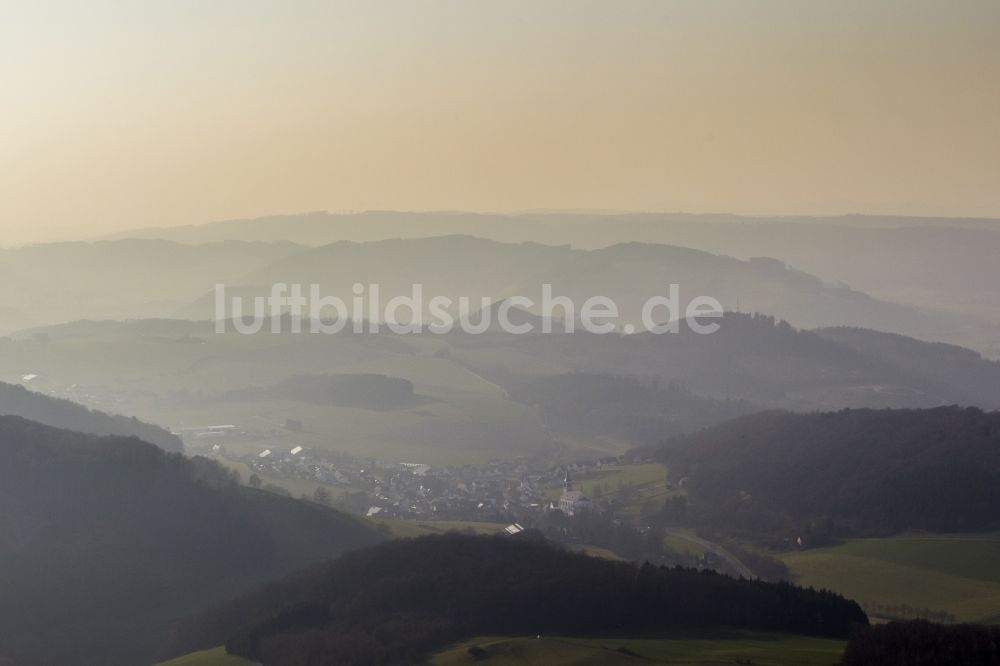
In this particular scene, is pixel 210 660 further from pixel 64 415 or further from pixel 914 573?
pixel 64 415

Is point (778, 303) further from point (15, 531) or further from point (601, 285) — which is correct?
point (15, 531)

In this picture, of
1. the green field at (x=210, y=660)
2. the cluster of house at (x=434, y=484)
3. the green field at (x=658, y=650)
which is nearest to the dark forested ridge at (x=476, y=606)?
the green field at (x=210, y=660)

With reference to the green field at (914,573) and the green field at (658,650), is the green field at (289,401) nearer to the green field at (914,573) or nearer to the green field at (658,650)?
the green field at (914,573)

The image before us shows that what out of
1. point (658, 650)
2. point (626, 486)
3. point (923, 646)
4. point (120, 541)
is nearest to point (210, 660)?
point (658, 650)

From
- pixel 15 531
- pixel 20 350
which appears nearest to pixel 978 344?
pixel 20 350

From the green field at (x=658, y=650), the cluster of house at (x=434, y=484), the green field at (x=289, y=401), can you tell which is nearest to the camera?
the green field at (x=658, y=650)

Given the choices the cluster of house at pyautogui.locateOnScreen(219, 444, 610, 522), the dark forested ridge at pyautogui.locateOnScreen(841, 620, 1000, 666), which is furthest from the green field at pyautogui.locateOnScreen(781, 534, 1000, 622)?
the cluster of house at pyautogui.locateOnScreen(219, 444, 610, 522)

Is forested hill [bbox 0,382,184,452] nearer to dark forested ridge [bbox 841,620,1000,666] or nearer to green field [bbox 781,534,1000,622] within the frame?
green field [bbox 781,534,1000,622]
